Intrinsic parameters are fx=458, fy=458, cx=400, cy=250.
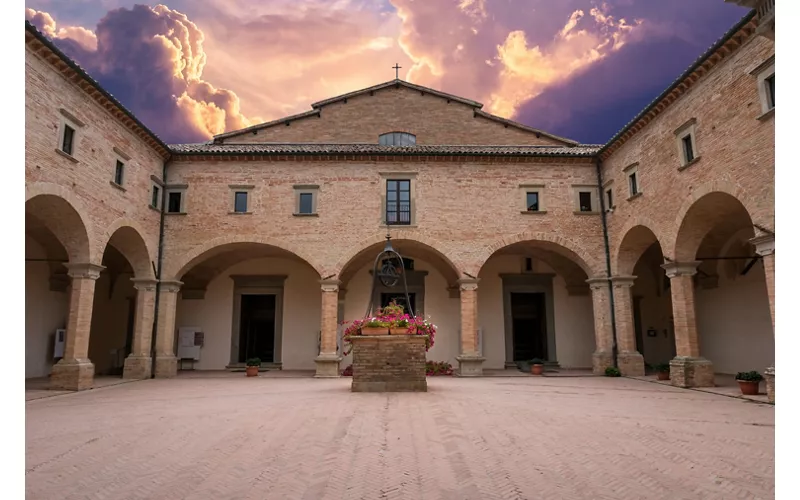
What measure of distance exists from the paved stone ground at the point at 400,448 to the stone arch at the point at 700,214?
14.7ft

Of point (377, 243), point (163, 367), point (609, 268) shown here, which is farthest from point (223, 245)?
point (609, 268)

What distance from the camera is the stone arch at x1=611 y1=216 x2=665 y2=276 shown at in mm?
15086

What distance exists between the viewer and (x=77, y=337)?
1261 centimetres

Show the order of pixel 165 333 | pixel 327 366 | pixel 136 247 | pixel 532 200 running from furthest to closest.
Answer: pixel 532 200
pixel 165 333
pixel 327 366
pixel 136 247

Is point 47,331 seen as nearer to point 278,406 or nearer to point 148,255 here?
point 148,255

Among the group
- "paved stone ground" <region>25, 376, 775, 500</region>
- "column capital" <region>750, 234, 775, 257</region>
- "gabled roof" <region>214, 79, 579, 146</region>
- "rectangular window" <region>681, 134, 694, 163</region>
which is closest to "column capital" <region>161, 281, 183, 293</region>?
"paved stone ground" <region>25, 376, 775, 500</region>

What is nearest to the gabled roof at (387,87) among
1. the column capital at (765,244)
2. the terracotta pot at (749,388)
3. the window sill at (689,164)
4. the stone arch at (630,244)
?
the stone arch at (630,244)

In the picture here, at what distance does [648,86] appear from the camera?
33.2 m

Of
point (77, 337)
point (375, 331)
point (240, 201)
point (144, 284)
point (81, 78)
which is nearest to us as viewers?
point (375, 331)

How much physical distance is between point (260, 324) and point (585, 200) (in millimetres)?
14453

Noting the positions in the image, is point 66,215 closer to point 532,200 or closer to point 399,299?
point 399,299

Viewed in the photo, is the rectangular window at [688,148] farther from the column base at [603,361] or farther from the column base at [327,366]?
the column base at [327,366]

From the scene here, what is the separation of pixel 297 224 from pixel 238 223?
211cm

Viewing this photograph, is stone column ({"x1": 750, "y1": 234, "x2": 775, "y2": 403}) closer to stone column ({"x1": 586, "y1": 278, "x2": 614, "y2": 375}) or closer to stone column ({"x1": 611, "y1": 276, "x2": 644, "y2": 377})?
stone column ({"x1": 611, "y1": 276, "x2": 644, "y2": 377})
